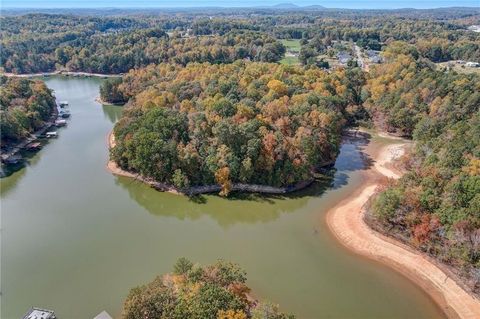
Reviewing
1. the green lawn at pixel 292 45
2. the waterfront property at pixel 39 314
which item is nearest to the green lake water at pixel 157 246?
the waterfront property at pixel 39 314

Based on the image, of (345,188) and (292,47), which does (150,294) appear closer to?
(345,188)

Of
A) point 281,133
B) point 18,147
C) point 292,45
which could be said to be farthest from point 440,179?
point 292,45

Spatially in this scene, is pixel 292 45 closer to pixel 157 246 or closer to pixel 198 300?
pixel 157 246

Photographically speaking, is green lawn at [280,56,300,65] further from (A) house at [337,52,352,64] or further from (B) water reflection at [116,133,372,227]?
(B) water reflection at [116,133,372,227]

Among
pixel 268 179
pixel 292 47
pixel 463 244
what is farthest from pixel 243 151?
pixel 292 47

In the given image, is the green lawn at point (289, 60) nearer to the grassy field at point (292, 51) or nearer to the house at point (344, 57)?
the grassy field at point (292, 51)
